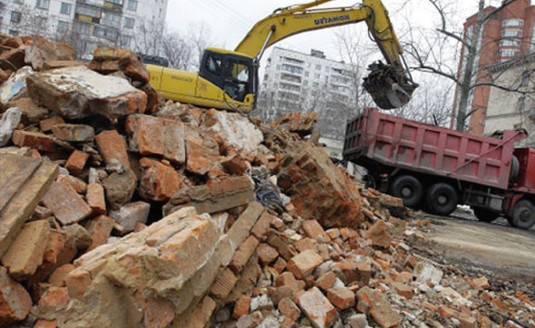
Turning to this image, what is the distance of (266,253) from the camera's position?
3.42 m

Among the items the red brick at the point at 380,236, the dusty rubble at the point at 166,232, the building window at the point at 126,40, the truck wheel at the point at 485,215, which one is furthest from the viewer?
the building window at the point at 126,40

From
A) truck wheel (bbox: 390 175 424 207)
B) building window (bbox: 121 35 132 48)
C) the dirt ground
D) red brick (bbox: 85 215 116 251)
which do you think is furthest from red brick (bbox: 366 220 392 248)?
building window (bbox: 121 35 132 48)

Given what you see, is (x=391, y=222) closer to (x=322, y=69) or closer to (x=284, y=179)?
(x=284, y=179)

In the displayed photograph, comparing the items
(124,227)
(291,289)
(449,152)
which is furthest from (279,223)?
(449,152)

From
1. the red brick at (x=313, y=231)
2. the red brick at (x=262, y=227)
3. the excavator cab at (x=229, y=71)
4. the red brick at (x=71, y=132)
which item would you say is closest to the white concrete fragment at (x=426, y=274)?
the red brick at (x=313, y=231)

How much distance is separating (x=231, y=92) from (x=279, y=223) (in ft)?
17.7

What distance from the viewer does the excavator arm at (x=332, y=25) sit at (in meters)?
9.36

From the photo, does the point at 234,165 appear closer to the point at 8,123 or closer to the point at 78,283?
the point at 8,123

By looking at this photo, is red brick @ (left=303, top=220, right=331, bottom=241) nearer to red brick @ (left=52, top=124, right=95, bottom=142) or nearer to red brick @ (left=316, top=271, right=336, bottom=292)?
red brick @ (left=316, top=271, right=336, bottom=292)

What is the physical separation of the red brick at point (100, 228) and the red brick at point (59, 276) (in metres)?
0.30

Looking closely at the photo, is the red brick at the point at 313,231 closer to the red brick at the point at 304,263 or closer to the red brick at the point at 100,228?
the red brick at the point at 304,263

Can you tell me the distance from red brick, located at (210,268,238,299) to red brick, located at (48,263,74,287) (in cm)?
95

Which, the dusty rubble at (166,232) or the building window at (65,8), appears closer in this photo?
the dusty rubble at (166,232)

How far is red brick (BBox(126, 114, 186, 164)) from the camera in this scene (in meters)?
4.02
